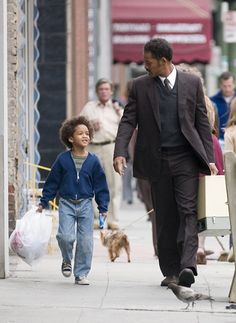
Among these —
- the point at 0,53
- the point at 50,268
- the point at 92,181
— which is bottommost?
the point at 50,268

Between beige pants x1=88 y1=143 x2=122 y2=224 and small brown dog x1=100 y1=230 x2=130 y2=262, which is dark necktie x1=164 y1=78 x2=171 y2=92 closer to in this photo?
small brown dog x1=100 y1=230 x2=130 y2=262

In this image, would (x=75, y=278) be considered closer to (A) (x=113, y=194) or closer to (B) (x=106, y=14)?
(A) (x=113, y=194)

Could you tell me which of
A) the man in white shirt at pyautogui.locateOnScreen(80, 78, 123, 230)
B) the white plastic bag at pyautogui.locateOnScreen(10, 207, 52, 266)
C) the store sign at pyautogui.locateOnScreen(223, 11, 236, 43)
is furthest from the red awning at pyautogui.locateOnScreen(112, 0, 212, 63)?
the white plastic bag at pyautogui.locateOnScreen(10, 207, 52, 266)

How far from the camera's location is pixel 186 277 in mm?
10859

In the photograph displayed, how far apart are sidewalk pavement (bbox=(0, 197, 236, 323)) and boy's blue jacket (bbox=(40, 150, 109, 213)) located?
0.74 metres

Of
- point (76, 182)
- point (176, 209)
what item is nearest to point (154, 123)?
point (176, 209)

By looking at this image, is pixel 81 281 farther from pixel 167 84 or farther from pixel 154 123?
pixel 167 84

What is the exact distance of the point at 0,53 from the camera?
39.3ft

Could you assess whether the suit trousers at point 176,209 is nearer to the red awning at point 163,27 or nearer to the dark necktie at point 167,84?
the dark necktie at point 167,84

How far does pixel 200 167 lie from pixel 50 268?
2432mm

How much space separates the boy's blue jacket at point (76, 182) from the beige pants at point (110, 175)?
5.90 metres

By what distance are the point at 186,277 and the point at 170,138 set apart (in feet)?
4.08

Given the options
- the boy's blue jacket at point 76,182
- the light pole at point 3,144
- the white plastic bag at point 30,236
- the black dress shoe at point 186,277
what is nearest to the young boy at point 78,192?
the boy's blue jacket at point 76,182

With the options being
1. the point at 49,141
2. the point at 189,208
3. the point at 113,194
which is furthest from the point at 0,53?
the point at 49,141
